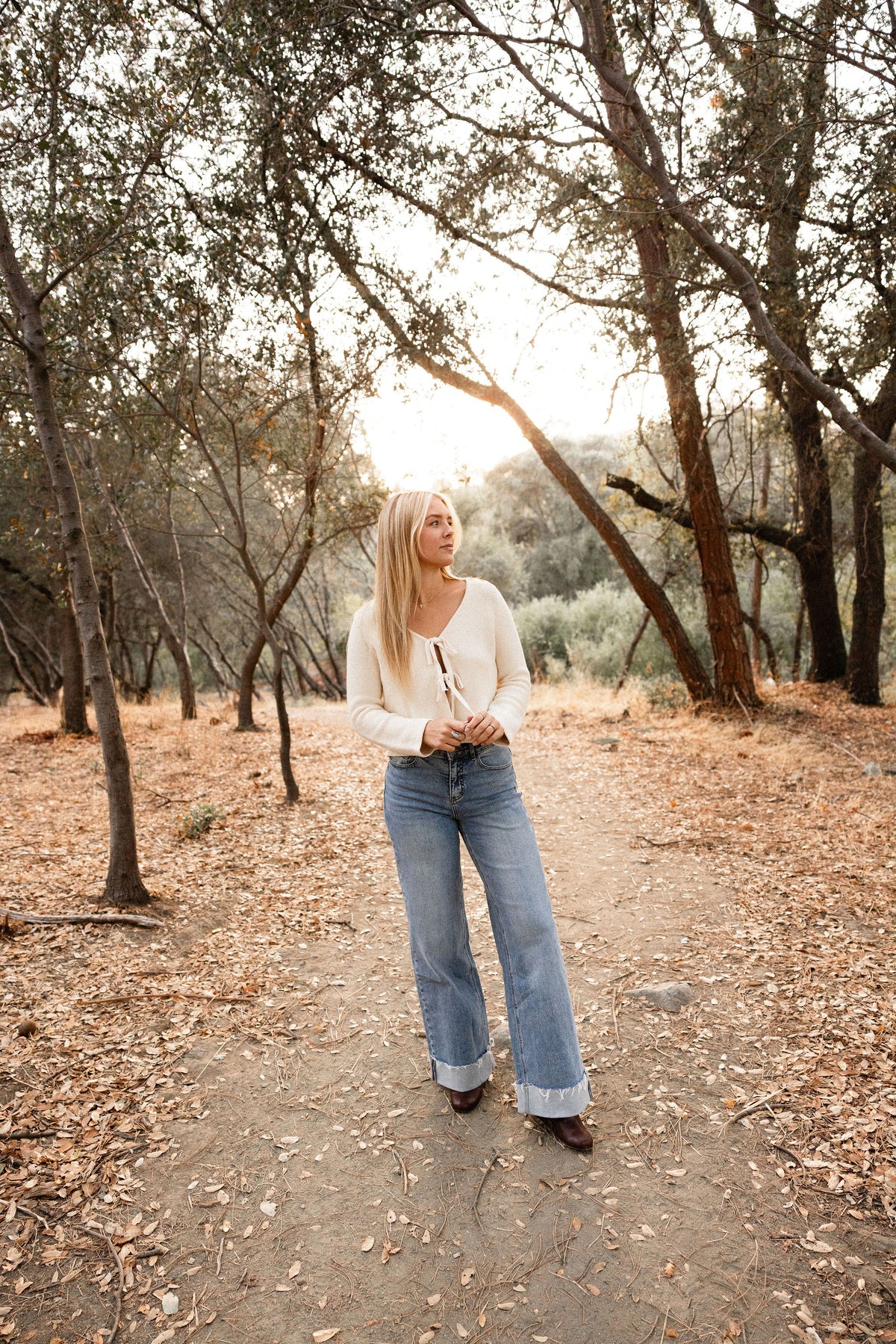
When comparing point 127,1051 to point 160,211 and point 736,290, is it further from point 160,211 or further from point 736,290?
point 736,290

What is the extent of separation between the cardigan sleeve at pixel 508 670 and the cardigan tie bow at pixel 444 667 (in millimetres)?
142

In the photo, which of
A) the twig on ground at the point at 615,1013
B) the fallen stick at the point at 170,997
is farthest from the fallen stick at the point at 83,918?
the twig on ground at the point at 615,1013

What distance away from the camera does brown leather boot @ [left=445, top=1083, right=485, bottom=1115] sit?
2.85m

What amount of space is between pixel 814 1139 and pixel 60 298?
277 inches

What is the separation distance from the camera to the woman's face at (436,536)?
268 cm

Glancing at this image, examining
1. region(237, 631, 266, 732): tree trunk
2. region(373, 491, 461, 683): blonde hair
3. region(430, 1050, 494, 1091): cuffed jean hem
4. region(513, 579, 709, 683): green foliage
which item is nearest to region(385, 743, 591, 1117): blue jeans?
region(430, 1050, 494, 1091): cuffed jean hem

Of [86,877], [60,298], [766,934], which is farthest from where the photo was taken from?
[60,298]

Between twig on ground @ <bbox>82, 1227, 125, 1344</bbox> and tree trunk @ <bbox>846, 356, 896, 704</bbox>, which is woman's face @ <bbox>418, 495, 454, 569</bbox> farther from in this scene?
tree trunk @ <bbox>846, 356, 896, 704</bbox>

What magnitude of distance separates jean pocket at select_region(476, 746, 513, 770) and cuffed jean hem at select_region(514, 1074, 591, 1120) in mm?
1118

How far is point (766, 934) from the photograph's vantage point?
13.1ft

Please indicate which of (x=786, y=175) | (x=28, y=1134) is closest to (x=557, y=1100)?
(x=28, y=1134)

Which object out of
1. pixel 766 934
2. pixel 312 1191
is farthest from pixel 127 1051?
pixel 766 934

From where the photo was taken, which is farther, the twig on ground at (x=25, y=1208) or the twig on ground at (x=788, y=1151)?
the twig on ground at (x=788, y=1151)

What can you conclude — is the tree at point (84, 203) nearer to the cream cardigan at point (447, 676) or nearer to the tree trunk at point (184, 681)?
the cream cardigan at point (447, 676)
